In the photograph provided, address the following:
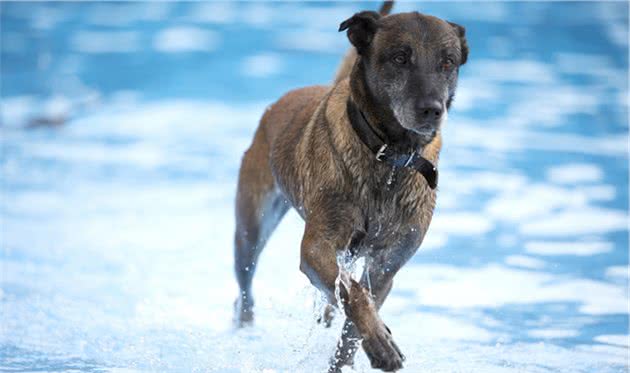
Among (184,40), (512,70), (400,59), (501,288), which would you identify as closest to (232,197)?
(501,288)

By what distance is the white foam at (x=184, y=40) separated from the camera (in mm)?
13688

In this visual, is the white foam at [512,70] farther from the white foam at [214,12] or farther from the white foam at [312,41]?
the white foam at [214,12]

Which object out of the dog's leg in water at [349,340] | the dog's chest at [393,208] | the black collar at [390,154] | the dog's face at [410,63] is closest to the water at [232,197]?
the dog's leg in water at [349,340]

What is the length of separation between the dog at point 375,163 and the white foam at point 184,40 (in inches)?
367

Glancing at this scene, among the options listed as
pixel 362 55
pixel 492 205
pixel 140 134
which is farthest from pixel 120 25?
pixel 362 55

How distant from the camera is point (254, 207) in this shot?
5270 millimetres

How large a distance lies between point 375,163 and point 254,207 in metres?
1.28

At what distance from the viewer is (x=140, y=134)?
10.5 meters

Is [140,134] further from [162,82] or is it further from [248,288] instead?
[248,288]

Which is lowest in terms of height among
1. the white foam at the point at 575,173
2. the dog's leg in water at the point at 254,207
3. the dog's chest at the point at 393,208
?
the white foam at the point at 575,173

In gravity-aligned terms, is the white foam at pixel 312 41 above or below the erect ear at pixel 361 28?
below

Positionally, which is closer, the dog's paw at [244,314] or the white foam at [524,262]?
the dog's paw at [244,314]

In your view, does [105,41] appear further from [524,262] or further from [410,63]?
[410,63]

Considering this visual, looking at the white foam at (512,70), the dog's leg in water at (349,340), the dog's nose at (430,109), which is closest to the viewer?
the dog's nose at (430,109)
